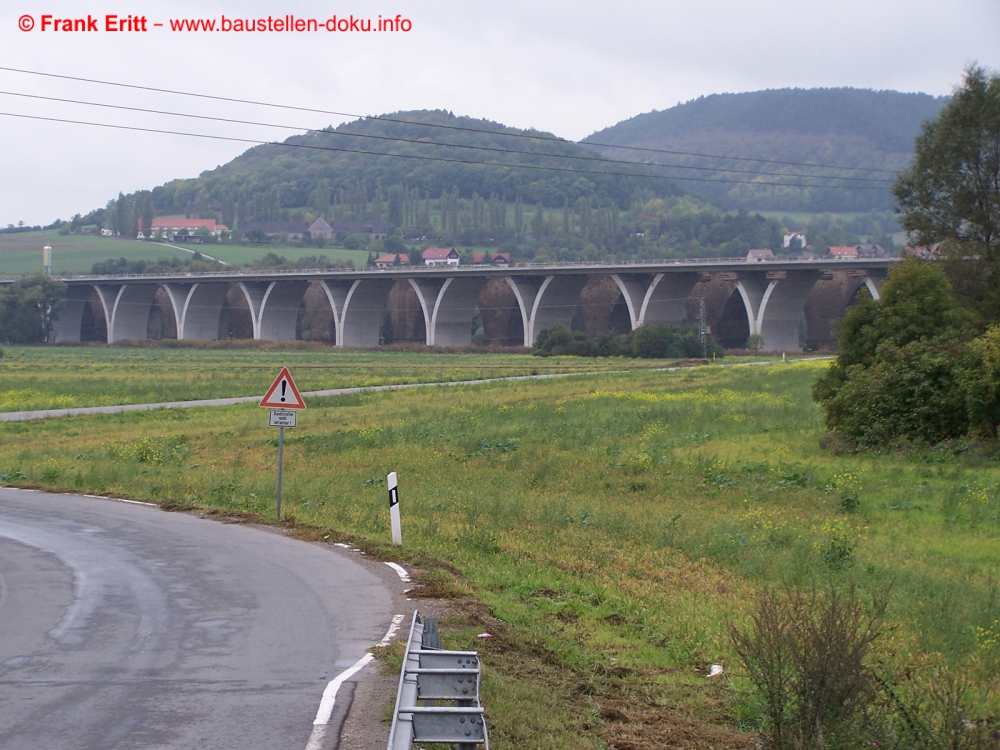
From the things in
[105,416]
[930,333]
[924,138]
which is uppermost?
[924,138]

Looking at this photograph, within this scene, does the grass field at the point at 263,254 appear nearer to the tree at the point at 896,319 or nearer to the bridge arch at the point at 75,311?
the bridge arch at the point at 75,311

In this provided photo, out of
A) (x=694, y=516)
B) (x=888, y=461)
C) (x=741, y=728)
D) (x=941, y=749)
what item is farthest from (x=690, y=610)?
(x=888, y=461)

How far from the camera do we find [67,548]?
45.7 ft

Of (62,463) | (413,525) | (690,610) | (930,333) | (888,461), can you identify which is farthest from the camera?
(930,333)

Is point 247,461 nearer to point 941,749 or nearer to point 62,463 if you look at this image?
point 62,463

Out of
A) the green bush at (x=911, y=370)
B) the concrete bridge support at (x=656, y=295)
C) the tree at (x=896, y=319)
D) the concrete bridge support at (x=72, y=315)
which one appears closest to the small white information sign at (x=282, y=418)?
the green bush at (x=911, y=370)

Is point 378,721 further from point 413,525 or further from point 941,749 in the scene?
point 413,525

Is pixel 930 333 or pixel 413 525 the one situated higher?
pixel 930 333

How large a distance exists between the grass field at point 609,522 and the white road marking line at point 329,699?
31.6 inches

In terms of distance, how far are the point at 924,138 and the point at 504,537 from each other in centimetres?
3579

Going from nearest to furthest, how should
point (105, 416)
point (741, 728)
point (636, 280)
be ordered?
point (741, 728)
point (105, 416)
point (636, 280)

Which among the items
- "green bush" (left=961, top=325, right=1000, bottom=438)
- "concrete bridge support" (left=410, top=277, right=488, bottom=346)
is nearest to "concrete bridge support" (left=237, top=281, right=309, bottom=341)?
"concrete bridge support" (left=410, top=277, right=488, bottom=346)

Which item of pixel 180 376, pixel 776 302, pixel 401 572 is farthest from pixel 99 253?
pixel 401 572

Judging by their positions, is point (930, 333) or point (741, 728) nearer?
point (741, 728)
